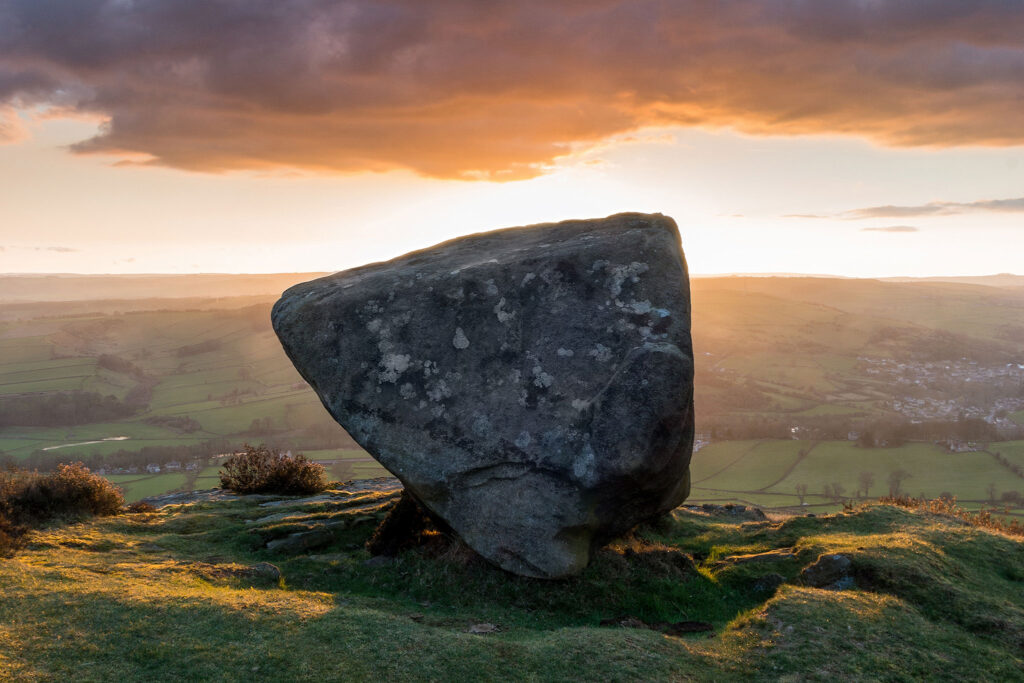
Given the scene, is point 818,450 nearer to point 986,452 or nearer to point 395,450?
point 986,452

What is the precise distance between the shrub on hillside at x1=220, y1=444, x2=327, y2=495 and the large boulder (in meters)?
9.19

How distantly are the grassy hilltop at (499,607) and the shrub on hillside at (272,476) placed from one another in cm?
495

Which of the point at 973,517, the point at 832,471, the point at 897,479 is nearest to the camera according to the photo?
the point at 973,517

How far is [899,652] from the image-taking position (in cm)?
955

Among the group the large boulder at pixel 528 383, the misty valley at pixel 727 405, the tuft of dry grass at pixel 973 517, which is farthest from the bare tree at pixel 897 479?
the large boulder at pixel 528 383

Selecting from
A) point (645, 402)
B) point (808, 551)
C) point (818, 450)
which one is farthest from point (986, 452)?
point (645, 402)

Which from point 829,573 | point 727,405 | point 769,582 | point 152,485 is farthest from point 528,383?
point 727,405

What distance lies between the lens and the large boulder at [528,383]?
1154 cm

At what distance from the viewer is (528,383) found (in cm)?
Result: 1230

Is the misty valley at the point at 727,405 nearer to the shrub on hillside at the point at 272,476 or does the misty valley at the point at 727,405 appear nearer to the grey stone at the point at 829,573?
the grey stone at the point at 829,573

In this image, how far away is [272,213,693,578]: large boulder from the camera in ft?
37.9

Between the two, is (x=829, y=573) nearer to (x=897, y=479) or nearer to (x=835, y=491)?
(x=835, y=491)

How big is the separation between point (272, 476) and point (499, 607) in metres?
12.8

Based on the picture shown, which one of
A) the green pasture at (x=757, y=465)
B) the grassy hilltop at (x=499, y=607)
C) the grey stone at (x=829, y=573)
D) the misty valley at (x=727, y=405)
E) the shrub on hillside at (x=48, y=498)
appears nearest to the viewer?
the grassy hilltop at (x=499, y=607)
